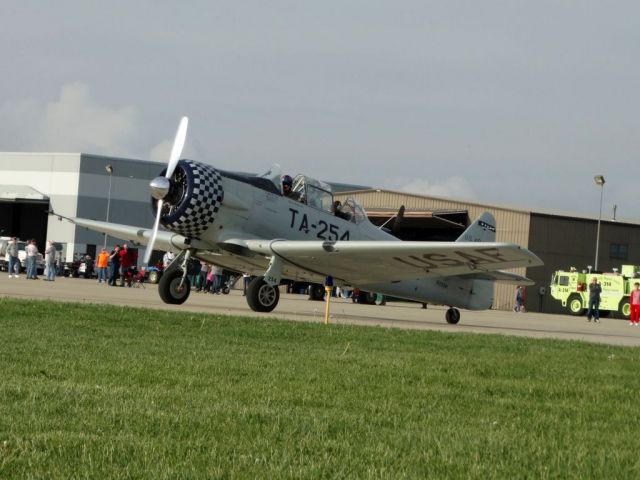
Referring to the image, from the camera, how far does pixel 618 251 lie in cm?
5397

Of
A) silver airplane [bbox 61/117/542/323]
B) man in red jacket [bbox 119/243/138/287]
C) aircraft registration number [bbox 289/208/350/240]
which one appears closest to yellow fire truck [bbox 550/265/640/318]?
man in red jacket [bbox 119/243/138/287]

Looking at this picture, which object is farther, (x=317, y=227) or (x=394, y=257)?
(x=317, y=227)

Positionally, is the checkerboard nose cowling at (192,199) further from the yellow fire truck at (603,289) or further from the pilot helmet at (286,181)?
the yellow fire truck at (603,289)

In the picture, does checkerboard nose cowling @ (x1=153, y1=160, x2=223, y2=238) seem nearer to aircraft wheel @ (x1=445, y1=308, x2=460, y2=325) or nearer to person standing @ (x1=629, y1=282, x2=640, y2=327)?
aircraft wheel @ (x1=445, y1=308, x2=460, y2=325)

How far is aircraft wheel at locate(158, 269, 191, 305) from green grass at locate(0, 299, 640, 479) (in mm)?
8857

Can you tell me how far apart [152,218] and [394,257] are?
4704cm

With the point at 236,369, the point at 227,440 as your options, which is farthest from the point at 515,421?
the point at 236,369

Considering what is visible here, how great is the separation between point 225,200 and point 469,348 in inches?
328

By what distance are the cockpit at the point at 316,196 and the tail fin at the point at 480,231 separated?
3410mm

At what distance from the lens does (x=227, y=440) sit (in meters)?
5.56

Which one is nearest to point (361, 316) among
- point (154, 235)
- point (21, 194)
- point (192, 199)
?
point (154, 235)

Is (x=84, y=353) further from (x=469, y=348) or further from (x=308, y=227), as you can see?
→ (x=308, y=227)

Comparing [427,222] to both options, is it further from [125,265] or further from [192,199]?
[192,199]

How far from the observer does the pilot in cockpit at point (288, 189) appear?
69.2 ft
